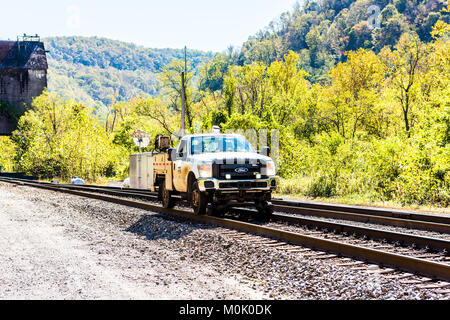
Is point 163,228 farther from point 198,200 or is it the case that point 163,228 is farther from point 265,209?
point 265,209

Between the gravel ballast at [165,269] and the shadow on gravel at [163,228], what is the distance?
28mm

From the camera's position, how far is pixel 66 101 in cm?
6253

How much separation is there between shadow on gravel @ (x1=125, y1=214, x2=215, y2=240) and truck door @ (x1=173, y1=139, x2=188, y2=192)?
1.05 meters

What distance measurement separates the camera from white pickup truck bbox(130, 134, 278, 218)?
12.5 metres

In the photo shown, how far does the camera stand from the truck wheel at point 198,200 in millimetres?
13062

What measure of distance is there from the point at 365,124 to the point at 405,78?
26.5 feet

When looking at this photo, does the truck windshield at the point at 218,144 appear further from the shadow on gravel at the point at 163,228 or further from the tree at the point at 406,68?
the tree at the point at 406,68

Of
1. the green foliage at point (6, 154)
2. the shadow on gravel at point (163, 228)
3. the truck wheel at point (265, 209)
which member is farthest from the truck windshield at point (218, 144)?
the green foliage at point (6, 154)

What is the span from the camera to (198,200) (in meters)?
13.2

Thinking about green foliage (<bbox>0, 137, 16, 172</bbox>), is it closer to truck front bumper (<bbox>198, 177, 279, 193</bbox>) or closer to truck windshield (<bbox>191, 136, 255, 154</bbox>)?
truck windshield (<bbox>191, 136, 255, 154</bbox>)

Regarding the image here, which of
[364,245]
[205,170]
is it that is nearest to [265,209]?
[205,170]

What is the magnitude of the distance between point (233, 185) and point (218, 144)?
1.80 m

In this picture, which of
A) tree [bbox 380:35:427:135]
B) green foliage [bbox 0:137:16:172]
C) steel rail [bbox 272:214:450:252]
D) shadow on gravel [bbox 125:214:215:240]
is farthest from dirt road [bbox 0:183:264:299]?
green foliage [bbox 0:137:16:172]
